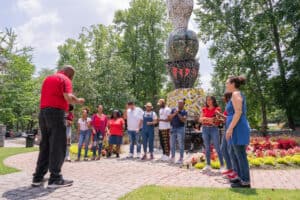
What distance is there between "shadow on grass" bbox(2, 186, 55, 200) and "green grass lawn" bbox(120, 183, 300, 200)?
1.19 metres

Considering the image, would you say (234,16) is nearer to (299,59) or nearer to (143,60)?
(299,59)

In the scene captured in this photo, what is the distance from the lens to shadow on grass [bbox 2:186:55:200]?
14.1 feet

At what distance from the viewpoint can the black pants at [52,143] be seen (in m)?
4.91

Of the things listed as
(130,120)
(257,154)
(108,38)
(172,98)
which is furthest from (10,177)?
(108,38)

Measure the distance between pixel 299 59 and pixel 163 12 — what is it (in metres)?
18.4

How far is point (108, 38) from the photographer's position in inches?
1446

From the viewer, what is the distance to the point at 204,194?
4469 mm

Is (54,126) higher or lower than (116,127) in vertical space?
lower

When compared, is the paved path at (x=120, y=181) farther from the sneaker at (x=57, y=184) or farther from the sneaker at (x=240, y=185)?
the sneaker at (x=240, y=185)

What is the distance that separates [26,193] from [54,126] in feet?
3.49

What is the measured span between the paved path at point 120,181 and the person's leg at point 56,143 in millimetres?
307

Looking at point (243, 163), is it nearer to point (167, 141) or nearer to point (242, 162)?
point (242, 162)

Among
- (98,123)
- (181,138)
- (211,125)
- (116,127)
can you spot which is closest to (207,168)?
(211,125)

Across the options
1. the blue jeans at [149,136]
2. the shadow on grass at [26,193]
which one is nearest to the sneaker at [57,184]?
the shadow on grass at [26,193]
